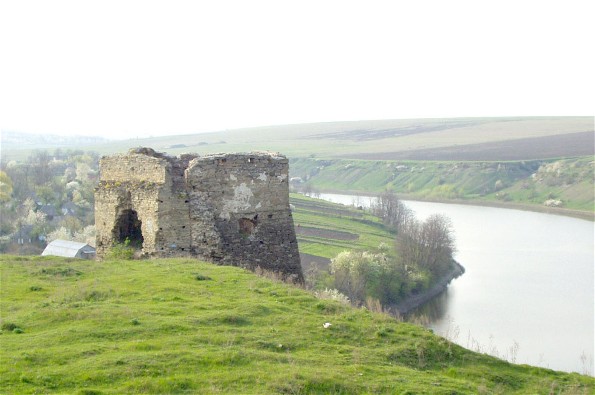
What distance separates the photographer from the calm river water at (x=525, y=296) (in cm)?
2766

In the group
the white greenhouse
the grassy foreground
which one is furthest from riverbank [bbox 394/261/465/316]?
the grassy foreground

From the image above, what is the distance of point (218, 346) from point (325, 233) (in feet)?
148

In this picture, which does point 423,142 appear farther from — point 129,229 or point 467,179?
point 129,229

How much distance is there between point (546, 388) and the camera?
24.7 ft

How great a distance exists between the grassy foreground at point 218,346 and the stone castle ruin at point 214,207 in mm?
2172

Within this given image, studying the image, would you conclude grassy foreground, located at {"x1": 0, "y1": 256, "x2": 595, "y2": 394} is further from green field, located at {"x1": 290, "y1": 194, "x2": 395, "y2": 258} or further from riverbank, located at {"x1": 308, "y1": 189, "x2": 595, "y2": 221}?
riverbank, located at {"x1": 308, "y1": 189, "x2": 595, "y2": 221}

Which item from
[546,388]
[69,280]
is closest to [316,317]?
[546,388]

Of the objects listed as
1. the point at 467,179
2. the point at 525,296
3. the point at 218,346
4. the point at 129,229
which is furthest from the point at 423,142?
the point at 218,346

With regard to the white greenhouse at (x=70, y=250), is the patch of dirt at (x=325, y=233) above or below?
below

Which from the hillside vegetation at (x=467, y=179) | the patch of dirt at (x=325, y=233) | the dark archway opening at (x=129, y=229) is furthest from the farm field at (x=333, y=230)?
the dark archway opening at (x=129, y=229)

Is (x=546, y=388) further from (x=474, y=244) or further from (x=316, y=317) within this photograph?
(x=474, y=244)

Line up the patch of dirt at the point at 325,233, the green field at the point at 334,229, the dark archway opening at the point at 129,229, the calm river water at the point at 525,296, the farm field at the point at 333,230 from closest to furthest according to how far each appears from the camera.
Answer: the dark archway opening at the point at 129,229 → the calm river water at the point at 525,296 → the farm field at the point at 333,230 → the green field at the point at 334,229 → the patch of dirt at the point at 325,233

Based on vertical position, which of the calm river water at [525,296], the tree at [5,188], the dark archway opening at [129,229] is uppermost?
the dark archway opening at [129,229]

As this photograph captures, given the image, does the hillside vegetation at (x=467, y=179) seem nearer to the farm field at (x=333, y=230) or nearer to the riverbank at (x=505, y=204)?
the riverbank at (x=505, y=204)
